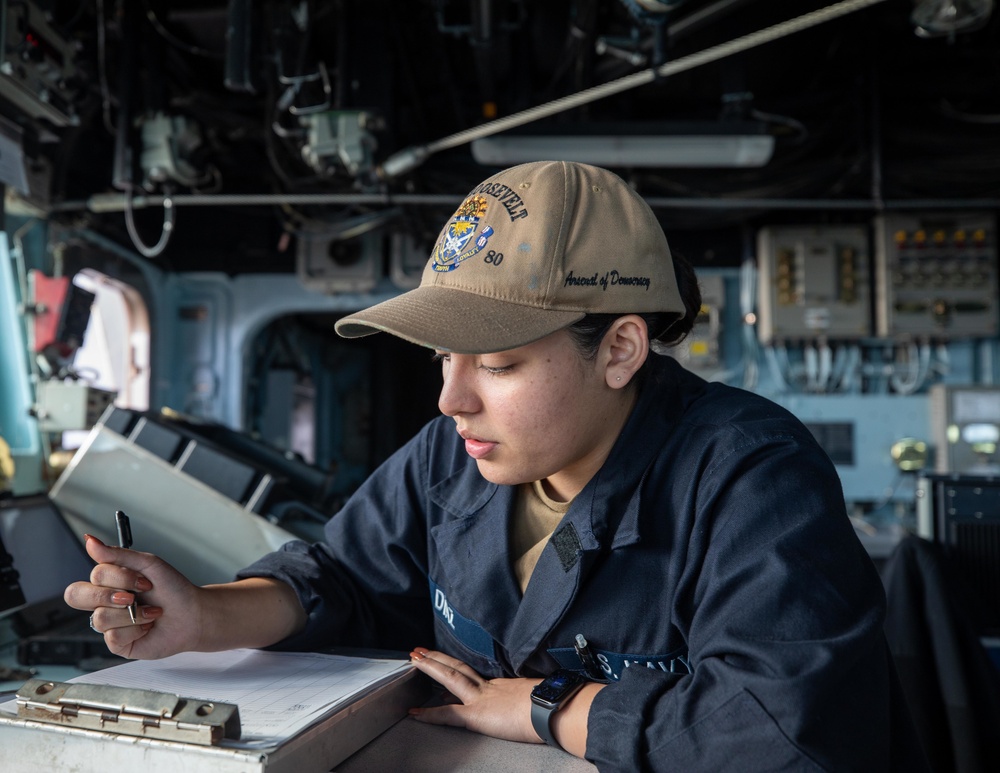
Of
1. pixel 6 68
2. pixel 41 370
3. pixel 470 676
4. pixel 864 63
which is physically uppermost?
pixel 864 63

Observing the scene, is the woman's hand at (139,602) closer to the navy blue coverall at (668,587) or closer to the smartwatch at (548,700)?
the navy blue coverall at (668,587)

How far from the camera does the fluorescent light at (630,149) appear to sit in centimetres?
234

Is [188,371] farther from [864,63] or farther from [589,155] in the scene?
[864,63]

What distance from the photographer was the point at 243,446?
2.26m

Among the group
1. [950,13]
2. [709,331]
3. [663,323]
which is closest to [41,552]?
[663,323]

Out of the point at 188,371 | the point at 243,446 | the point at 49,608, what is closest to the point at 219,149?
the point at 188,371

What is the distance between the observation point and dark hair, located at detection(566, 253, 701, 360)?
874 mm

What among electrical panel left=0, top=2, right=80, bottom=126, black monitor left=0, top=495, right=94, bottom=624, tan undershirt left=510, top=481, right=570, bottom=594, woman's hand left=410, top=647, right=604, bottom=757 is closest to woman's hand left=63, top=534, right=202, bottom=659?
woman's hand left=410, top=647, right=604, bottom=757

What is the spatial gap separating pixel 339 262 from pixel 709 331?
5.74 ft

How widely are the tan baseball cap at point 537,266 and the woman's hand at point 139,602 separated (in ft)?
1.17

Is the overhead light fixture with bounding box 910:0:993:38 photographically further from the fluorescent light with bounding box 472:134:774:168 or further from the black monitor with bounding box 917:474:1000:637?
the black monitor with bounding box 917:474:1000:637

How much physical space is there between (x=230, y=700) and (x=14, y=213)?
7.23 ft

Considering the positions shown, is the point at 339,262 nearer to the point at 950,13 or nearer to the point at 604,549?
the point at 950,13

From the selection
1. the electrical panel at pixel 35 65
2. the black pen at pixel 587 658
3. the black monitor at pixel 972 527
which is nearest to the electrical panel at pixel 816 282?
Answer: the black monitor at pixel 972 527
